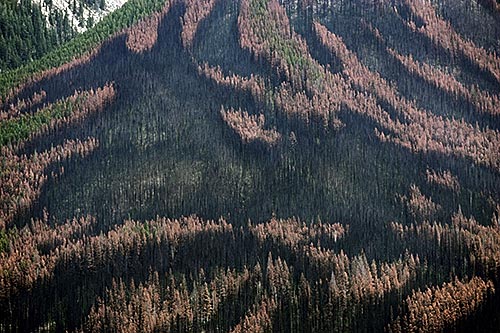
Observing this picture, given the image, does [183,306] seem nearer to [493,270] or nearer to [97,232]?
[97,232]

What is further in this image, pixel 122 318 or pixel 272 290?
pixel 272 290

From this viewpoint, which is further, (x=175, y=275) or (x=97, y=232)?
(x=97, y=232)

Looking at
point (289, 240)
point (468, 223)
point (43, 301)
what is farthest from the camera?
point (468, 223)

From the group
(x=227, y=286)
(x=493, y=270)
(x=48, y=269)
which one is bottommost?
(x=493, y=270)

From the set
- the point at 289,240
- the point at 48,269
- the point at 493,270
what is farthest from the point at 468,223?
the point at 48,269

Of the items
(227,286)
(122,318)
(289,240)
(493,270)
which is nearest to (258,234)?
(289,240)

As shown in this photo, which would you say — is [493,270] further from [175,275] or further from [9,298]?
[9,298]

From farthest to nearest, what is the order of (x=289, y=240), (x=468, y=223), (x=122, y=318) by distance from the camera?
1. (x=468, y=223)
2. (x=289, y=240)
3. (x=122, y=318)

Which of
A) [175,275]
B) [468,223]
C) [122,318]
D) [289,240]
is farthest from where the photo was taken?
[468,223]

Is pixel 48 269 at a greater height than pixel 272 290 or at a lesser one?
greater
